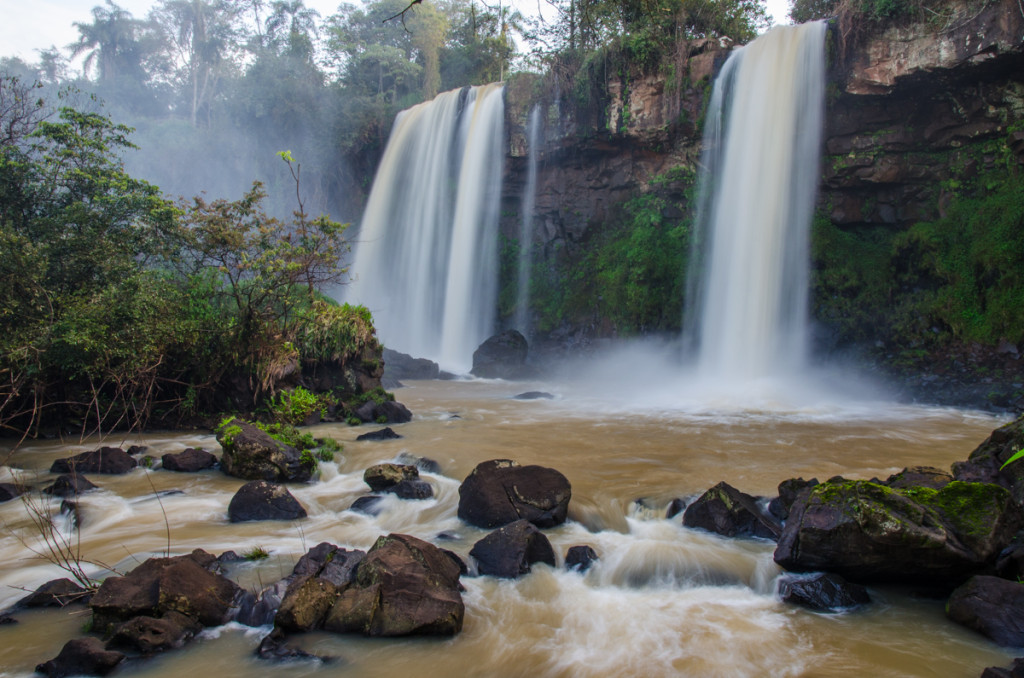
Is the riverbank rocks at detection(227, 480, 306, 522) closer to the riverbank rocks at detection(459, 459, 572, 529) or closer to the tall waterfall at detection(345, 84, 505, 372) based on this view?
the riverbank rocks at detection(459, 459, 572, 529)

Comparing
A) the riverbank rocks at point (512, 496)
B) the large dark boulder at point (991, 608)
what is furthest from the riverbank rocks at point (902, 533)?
the riverbank rocks at point (512, 496)

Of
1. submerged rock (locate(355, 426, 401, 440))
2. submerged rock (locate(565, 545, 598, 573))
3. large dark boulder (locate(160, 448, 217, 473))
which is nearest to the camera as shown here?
submerged rock (locate(565, 545, 598, 573))

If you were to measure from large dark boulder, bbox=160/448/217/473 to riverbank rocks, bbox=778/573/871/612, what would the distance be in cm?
694

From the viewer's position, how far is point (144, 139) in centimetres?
4728

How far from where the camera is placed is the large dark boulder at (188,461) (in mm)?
8055

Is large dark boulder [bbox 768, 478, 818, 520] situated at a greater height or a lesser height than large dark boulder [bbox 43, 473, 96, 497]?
greater

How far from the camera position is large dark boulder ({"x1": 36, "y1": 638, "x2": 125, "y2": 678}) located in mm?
3582

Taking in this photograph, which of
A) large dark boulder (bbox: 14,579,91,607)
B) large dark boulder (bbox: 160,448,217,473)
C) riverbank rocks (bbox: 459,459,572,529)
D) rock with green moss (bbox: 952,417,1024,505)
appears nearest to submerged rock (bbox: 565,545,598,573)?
riverbank rocks (bbox: 459,459,572,529)

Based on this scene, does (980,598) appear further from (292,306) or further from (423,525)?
(292,306)

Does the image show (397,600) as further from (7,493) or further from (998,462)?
(998,462)

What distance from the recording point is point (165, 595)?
13.5ft

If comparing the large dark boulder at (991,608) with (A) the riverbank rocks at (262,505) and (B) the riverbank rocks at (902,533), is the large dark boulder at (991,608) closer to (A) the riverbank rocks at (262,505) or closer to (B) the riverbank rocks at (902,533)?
(B) the riverbank rocks at (902,533)

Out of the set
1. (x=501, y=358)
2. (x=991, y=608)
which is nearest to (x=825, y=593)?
(x=991, y=608)

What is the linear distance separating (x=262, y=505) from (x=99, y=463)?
303 centimetres
